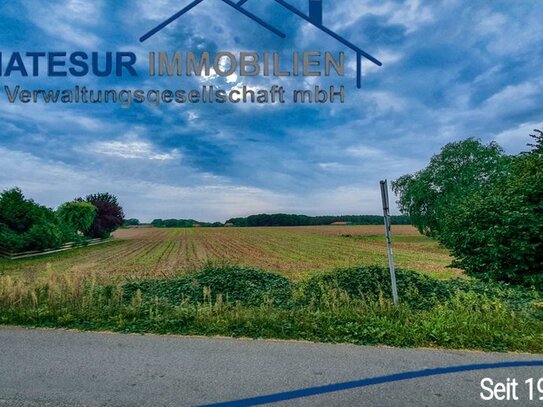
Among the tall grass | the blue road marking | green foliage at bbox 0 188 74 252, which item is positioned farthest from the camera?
green foliage at bbox 0 188 74 252

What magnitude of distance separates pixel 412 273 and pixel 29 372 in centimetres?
882

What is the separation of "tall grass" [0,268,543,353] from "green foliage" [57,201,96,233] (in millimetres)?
42527

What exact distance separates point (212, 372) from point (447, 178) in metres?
39.7

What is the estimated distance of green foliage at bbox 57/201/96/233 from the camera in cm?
4647

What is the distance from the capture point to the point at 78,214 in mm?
46781

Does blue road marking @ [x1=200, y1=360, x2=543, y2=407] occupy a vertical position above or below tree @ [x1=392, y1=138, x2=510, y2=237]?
below

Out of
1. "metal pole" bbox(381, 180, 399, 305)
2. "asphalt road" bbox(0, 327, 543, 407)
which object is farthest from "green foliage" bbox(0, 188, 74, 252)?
"metal pole" bbox(381, 180, 399, 305)

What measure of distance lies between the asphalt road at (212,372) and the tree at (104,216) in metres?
49.5

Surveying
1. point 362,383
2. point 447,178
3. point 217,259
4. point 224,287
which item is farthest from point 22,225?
point 447,178

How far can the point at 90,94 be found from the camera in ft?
35.3

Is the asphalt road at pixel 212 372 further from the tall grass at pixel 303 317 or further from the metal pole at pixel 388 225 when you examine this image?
the metal pole at pixel 388 225

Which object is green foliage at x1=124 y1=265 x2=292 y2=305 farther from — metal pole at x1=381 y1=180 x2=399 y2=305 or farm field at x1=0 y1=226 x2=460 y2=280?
metal pole at x1=381 y1=180 x2=399 y2=305

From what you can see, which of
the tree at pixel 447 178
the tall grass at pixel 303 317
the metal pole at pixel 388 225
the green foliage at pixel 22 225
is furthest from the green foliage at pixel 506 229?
the green foliage at pixel 22 225

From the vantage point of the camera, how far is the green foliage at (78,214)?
46469 mm
